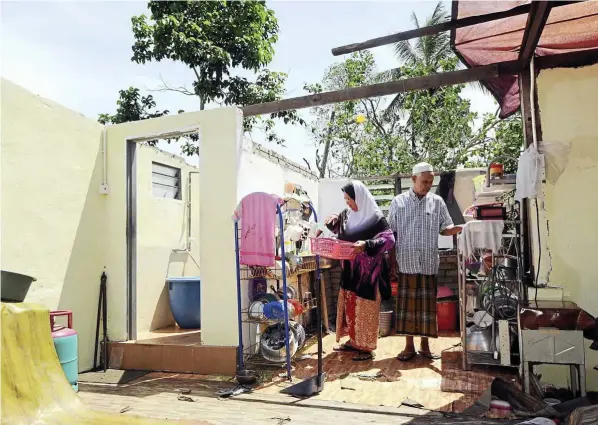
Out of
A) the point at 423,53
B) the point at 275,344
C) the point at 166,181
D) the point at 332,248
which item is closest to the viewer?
the point at 332,248

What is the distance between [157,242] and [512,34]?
16.0 ft

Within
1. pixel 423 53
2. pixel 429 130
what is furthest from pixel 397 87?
pixel 423 53

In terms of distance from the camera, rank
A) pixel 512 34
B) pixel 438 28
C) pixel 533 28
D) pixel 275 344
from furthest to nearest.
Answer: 1. pixel 275 344
2. pixel 512 34
3. pixel 438 28
4. pixel 533 28

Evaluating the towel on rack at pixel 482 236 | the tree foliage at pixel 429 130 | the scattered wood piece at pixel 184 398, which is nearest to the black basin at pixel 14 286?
the scattered wood piece at pixel 184 398

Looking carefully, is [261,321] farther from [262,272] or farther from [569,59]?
[569,59]

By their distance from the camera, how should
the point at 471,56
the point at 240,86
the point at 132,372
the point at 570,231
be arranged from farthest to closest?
1. the point at 240,86
2. the point at 132,372
3. the point at 471,56
4. the point at 570,231

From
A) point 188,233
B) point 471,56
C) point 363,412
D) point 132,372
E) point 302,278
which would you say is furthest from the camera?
point 188,233

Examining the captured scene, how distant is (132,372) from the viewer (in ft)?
15.4

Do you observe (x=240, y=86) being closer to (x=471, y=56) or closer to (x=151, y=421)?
(x=471, y=56)

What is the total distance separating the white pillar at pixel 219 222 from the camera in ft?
15.0

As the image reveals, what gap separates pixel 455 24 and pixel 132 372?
440cm

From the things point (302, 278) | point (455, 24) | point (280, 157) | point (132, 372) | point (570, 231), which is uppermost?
point (455, 24)

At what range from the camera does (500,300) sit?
421 cm

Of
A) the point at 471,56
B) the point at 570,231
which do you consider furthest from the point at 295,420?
the point at 471,56
